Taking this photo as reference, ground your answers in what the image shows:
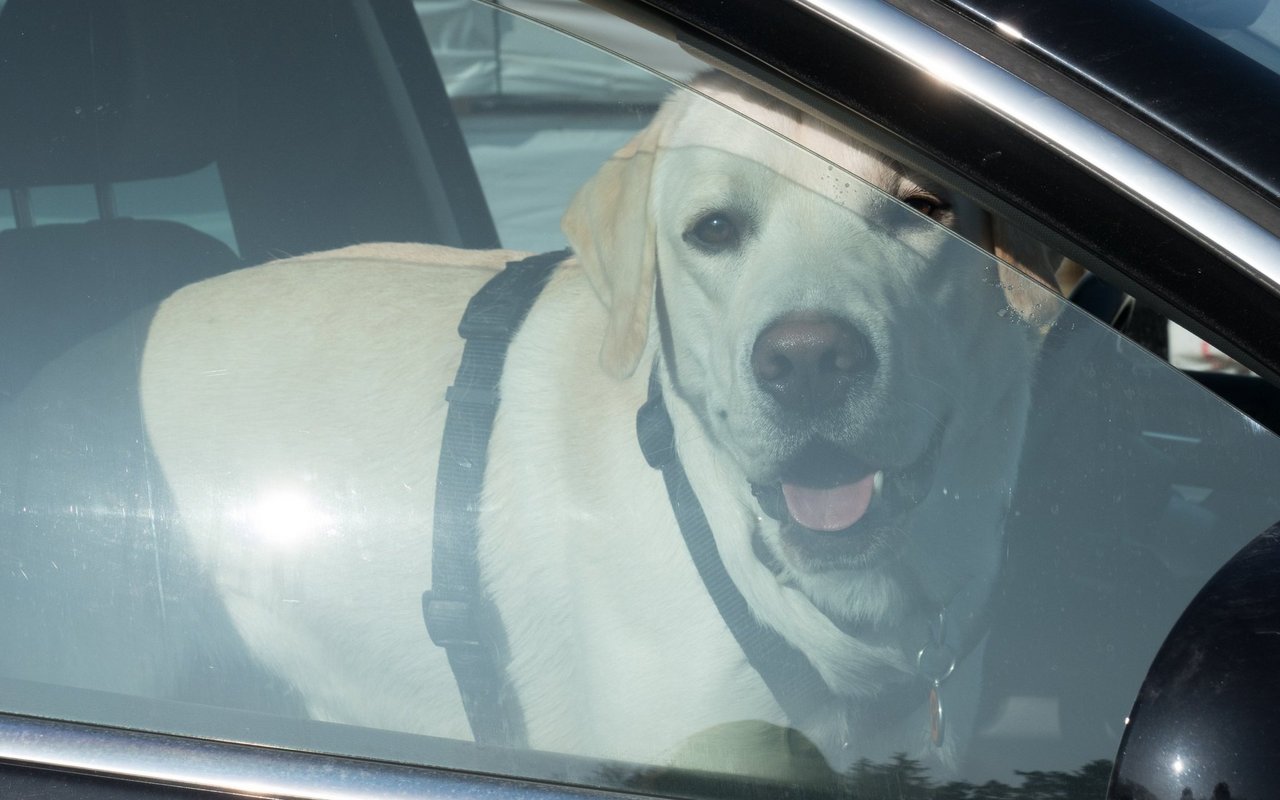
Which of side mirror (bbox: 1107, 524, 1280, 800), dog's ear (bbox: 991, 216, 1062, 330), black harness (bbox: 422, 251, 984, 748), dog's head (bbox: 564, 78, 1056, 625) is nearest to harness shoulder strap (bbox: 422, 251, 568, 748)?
black harness (bbox: 422, 251, 984, 748)

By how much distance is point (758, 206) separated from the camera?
100cm

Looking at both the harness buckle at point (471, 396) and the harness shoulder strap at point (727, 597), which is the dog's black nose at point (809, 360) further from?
the harness buckle at point (471, 396)

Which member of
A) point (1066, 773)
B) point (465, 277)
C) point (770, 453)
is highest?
point (465, 277)

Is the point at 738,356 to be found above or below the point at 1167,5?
below

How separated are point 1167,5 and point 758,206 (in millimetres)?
337

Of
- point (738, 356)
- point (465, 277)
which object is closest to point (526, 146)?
point (465, 277)

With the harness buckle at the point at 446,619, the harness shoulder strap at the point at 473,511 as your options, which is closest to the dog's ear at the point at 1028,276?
the harness shoulder strap at the point at 473,511

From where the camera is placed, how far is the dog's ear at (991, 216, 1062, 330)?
3.05 ft

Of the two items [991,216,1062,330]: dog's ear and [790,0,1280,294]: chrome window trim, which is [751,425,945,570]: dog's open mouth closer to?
[991,216,1062,330]: dog's ear

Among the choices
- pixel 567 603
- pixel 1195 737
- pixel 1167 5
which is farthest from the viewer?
pixel 567 603

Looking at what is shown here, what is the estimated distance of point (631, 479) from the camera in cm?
98

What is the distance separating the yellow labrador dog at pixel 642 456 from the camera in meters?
0.94

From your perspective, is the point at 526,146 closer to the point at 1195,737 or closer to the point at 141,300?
the point at 141,300

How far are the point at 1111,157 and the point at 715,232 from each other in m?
0.30
